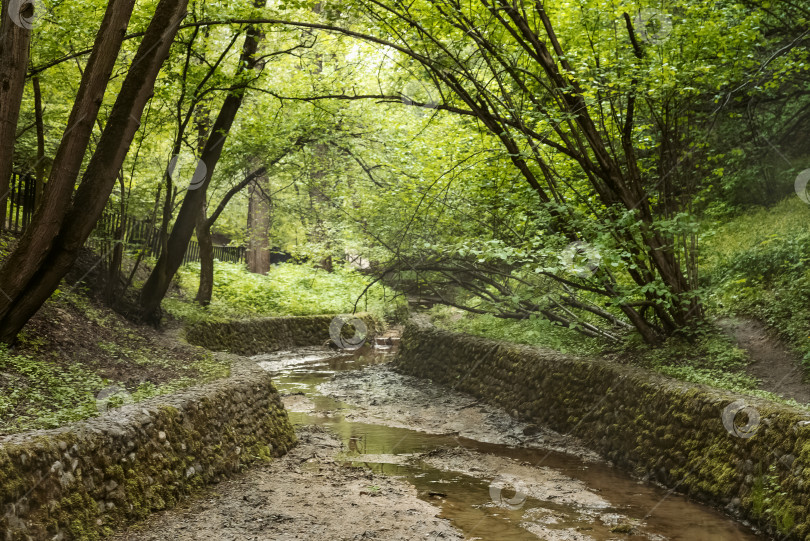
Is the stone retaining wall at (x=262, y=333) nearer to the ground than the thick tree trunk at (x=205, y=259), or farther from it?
nearer to the ground

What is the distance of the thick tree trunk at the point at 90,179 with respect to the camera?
6.62 meters

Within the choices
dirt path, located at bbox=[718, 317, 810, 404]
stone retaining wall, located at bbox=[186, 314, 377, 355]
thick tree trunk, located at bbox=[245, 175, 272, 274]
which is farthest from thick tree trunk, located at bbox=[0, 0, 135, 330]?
thick tree trunk, located at bbox=[245, 175, 272, 274]

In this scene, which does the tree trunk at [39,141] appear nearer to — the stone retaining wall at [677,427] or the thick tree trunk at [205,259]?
the thick tree trunk at [205,259]

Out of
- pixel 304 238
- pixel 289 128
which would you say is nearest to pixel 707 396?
pixel 289 128

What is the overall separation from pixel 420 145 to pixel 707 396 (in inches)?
342

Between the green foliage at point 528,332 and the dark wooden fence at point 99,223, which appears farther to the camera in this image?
the dark wooden fence at point 99,223

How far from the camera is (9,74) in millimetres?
7074

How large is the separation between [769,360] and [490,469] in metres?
3.87

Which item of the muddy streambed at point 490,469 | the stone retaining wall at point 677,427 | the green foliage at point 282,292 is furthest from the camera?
the green foliage at point 282,292

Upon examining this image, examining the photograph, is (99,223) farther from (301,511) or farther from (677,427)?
(677,427)

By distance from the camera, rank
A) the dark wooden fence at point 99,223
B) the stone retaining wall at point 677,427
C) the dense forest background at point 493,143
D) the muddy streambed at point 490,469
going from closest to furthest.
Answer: the stone retaining wall at point 677,427
the muddy streambed at point 490,469
the dense forest background at point 493,143
the dark wooden fence at point 99,223

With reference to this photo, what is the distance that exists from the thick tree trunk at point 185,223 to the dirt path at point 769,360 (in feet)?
32.3

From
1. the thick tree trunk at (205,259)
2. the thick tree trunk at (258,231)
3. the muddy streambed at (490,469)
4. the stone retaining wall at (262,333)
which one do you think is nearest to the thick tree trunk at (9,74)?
the muddy streambed at (490,469)

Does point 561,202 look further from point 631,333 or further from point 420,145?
point 420,145
